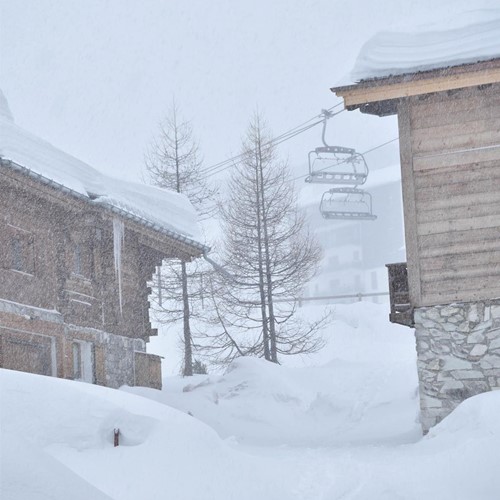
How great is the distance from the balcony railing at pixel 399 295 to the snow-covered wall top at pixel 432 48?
2.95 m

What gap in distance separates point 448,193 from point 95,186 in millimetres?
6579

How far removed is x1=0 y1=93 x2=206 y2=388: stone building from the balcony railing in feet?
17.3

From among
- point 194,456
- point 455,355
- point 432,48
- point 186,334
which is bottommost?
point 194,456

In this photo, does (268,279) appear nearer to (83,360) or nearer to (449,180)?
(83,360)

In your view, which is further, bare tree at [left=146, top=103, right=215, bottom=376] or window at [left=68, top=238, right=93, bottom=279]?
bare tree at [left=146, top=103, right=215, bottom=376]

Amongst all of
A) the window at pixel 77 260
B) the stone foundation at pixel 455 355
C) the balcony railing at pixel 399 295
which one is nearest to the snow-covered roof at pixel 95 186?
the window at pixel 77 260

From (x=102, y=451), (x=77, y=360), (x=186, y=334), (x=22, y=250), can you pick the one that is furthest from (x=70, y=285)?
(x=102, y=451)

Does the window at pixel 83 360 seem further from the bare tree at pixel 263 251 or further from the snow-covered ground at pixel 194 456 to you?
the bare tree at pixel 263 251

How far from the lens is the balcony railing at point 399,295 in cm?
1378

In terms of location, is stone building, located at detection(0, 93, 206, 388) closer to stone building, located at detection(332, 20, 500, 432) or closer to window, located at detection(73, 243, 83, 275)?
window, located at detection(73, 243, 83, 275)

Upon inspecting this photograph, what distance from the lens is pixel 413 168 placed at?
44.0 feet

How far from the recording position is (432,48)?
13383mm

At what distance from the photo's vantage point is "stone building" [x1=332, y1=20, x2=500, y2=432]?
1294 cm

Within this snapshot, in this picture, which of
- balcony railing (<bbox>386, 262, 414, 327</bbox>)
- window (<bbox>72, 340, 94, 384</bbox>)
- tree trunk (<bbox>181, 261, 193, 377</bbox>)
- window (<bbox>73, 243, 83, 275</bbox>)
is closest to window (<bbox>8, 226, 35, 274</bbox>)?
window (<bbox>73, 243, 83, 275</bbox>)
